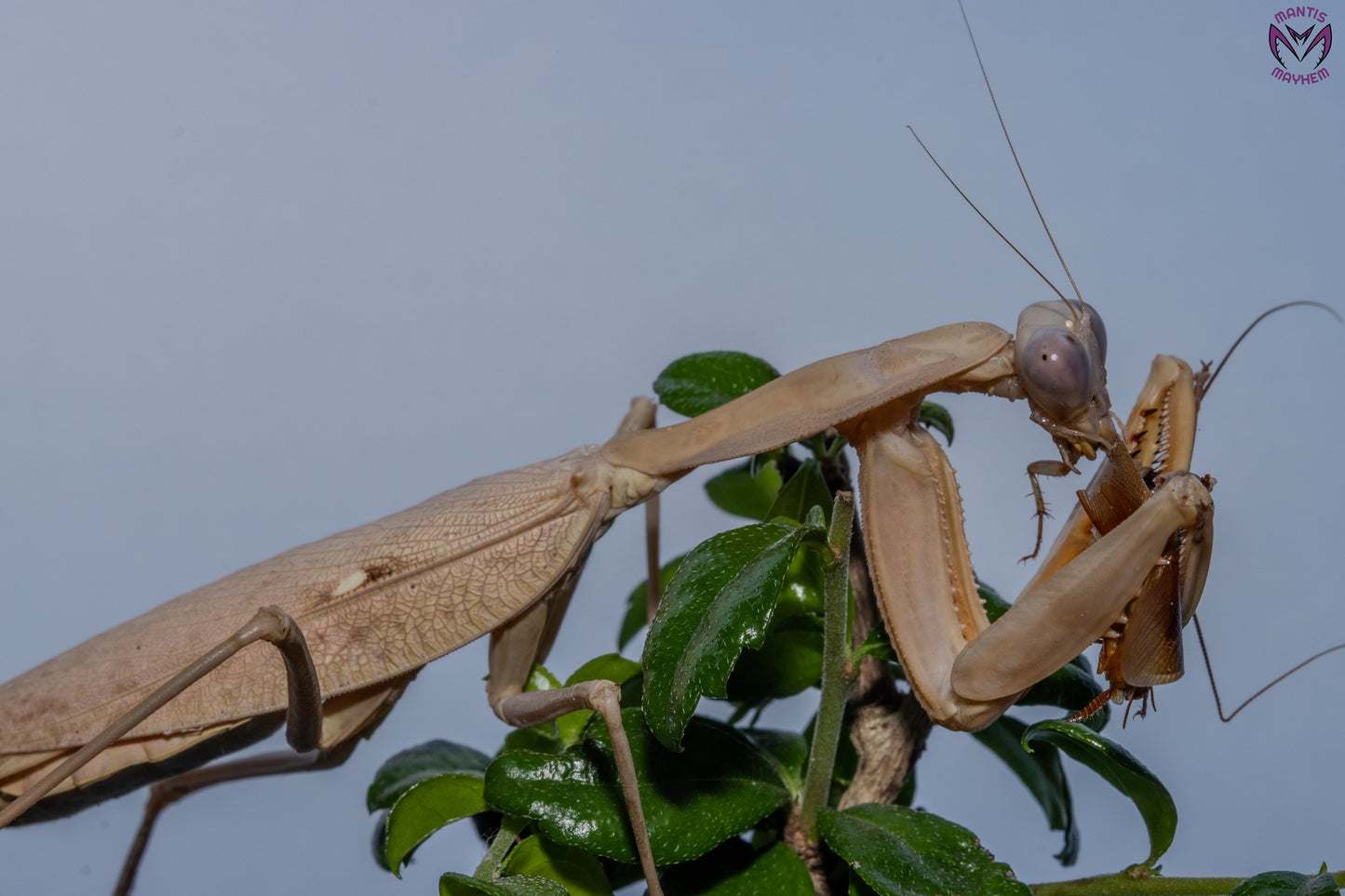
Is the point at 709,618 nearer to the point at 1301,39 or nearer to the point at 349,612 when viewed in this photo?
the point at 349,612

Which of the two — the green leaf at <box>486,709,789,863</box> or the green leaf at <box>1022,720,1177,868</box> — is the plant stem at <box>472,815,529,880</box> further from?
the green leaf at <box>1022,720,1177,868</box>

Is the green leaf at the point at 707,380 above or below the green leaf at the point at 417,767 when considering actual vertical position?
above

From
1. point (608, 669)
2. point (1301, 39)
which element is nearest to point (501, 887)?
point (608, 669)

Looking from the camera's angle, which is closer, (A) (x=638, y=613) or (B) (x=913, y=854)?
(B) (x=913, y=854)

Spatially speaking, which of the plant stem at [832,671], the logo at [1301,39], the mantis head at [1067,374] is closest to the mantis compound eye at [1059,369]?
the mantis head at [1067,374]

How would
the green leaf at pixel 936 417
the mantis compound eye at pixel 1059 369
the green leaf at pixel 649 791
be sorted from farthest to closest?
the green leaf at pixel 936 417 → the mantis compound eye at pixel 1059 369 → the green leaf at pixel 649 791

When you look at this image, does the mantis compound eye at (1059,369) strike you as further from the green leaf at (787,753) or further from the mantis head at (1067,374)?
the green leaf at (787,753)

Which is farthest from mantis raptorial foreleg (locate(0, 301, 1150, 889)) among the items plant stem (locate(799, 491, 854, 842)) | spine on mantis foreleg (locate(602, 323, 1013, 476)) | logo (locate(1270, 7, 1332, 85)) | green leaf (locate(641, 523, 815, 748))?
logo (locate(1270, 7, 1332, 85))
